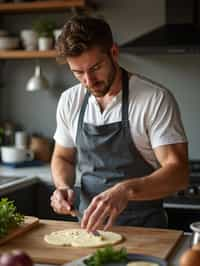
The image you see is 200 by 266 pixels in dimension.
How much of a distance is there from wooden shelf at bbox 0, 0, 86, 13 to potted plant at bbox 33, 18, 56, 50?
82mm

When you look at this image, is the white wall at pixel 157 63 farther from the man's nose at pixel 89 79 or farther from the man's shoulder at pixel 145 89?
the man's nose at pixel 89 79

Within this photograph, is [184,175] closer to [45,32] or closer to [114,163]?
[114,163]

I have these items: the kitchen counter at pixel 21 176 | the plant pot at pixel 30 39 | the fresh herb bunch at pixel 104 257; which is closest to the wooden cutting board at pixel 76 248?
the fresh herb bunch at pixel 104 257

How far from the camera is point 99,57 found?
2041 millimetres

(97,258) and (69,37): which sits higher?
(69,37)

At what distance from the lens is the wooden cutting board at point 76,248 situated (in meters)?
1.67

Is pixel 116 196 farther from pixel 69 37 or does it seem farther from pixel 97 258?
pixel 69 37

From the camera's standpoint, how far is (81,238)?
6.00 feet

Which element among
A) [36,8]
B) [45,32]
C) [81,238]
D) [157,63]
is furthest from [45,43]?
[81,238]

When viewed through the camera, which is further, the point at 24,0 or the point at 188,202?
the point at 24,0

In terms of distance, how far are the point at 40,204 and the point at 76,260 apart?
160cm

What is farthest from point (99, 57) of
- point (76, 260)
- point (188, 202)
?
point (188, 202)

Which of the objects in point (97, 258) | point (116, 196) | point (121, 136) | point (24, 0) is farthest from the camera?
point (24, 0)

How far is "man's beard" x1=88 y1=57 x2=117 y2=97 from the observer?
2.08 metres
